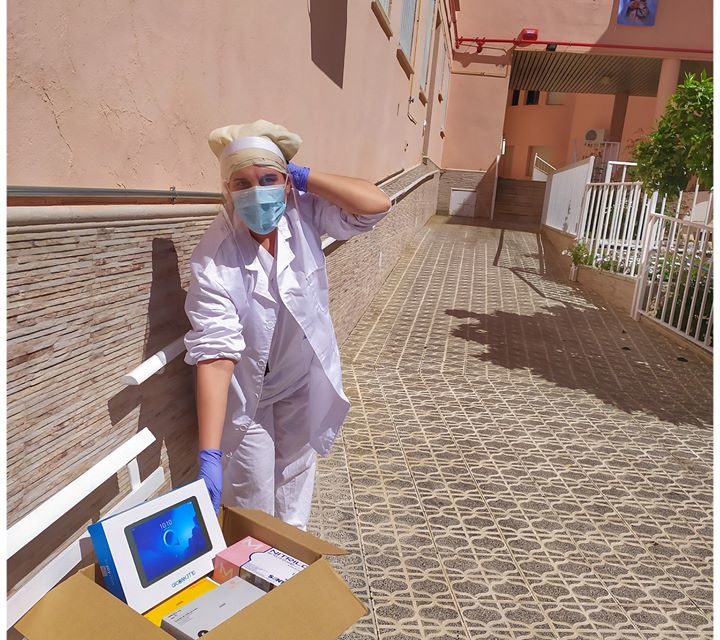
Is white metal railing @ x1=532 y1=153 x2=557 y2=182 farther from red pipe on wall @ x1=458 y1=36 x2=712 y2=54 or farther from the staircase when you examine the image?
red pipe on wall @ x1=458 y1=36 x2=712 y2=54

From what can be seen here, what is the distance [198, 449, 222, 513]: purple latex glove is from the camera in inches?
70.5

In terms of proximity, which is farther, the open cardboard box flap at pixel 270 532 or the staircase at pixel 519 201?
the staircase at pixel 519 201

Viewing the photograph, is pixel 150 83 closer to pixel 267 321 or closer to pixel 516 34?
pixel 267 321

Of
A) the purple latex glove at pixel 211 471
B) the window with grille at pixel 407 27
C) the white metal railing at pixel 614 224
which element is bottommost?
the purple latex glove at pixel 211 471

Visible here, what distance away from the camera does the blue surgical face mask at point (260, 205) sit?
1869 millimetres

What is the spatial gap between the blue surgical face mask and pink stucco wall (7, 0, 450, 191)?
372mm

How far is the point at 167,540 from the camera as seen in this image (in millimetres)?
1514

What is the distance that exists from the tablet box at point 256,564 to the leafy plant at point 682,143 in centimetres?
415

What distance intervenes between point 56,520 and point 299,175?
122 cm

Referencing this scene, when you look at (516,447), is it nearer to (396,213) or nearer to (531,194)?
(396,213)

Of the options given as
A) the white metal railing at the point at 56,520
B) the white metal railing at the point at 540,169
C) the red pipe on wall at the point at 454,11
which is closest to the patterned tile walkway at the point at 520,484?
the white metal railing at the point at 56,520

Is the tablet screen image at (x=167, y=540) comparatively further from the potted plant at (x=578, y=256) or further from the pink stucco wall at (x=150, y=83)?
the potted plant at (x=578, y=256)

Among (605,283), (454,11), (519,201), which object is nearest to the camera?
(605,283)

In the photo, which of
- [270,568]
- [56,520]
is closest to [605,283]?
[270,568]
